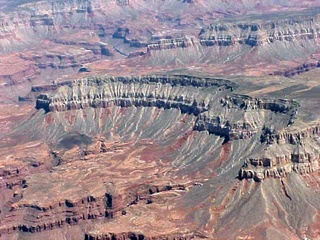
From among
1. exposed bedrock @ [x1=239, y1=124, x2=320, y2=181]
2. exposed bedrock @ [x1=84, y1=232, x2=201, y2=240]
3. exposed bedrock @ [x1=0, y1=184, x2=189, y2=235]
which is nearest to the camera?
exposed bedrock @ [x1=84, y1=232, x2=201, y2=240]

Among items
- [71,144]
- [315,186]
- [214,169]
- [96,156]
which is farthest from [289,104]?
[71,144]

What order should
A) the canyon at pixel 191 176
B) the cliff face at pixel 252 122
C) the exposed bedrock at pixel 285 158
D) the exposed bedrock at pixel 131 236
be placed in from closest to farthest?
the exposed bedrock at pixel 131 236 < the canyon at pixel 191 176 < the exposed bedrock at pixel 285 158 < the cliff face at pixel 252 122

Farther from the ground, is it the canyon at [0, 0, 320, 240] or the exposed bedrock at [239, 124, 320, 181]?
the exposed bedrock at [239, 124, 320, 181]

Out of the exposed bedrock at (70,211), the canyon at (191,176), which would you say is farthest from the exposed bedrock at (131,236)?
the exposed bedrock at (70,211)

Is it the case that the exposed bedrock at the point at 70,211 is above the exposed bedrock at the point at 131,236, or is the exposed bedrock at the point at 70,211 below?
below

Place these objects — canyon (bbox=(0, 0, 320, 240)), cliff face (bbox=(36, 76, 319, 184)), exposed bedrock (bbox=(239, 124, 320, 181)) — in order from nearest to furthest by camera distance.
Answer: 1. canyon (bbox=(0, 0, 320, 240))
2. exposed bedrock (bbox=(239, 124, 320, 181))
3. cliff face (bbox=(36, 76, 319, 184))

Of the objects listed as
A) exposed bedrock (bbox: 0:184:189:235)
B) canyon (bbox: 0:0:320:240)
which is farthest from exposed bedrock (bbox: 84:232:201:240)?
exposed bedrock (bbox: 0:184:189:235)

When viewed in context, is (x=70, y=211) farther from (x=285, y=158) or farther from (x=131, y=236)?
(x=285, y=158)

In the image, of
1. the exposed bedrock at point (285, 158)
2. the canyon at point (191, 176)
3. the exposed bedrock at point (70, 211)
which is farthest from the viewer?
the exposed bedrock at point (70, 211)

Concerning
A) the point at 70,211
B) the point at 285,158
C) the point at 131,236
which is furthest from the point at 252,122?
the point at 131,236

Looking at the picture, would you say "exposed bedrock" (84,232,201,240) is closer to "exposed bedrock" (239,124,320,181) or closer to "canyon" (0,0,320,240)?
"canyon" (0,0,320,240)

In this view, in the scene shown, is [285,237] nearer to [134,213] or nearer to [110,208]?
[134,213]

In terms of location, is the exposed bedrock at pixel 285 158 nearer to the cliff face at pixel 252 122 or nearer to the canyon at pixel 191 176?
the cliff face at pixel 252 122
